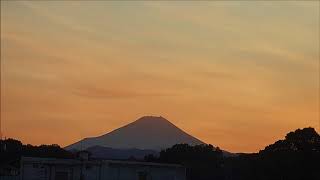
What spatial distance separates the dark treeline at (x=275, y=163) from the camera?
6025cm

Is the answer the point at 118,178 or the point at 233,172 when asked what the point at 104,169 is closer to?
the point at 118,178

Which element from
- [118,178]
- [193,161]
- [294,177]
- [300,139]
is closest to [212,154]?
[193,161]

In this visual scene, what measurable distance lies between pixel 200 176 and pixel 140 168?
21.1 m

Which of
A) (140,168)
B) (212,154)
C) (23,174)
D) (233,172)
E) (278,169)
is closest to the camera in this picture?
(23,174)

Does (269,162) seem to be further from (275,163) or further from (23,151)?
(23,151)

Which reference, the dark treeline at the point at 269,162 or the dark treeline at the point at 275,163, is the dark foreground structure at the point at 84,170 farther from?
the dark treeline at the point at 269,162

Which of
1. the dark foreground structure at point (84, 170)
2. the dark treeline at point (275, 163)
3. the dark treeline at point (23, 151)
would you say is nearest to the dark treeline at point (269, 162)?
the dark treeline at point (275, 163)

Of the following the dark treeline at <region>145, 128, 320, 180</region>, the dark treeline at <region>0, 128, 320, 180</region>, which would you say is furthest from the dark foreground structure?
the dark treeline at <region>0, 128, 320, 180</region>

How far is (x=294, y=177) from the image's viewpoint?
59.6 meters

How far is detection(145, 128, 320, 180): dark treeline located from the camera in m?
60.2

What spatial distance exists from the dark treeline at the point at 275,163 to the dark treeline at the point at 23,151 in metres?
15.6

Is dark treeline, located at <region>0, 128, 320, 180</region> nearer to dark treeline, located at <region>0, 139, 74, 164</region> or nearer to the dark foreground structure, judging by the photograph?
dark treeline, located at <region>0, 139, 74, 164</region>

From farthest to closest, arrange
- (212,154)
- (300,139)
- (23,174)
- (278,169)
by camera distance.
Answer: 1. (212,154)
2. (300,139)
3. (278,169)
4. (23,174)

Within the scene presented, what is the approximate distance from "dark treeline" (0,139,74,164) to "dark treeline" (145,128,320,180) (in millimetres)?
15571
